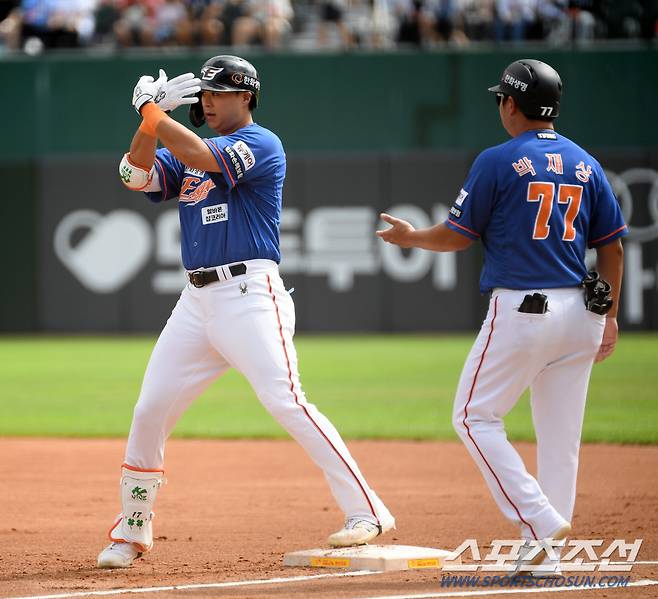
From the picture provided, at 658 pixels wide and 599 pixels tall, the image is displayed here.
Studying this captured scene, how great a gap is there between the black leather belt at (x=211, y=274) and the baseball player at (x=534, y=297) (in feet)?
2.55

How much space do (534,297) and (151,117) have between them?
1.72m

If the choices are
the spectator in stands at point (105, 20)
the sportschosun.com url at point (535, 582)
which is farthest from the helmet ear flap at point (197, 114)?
the spectator in stands at point (105, 20)

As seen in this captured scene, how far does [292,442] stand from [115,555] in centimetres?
454

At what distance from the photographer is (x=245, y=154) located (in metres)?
5.04

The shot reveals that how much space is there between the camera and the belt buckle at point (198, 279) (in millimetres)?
5141

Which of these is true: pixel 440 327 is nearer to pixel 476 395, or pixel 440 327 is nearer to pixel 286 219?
pixel 286 219

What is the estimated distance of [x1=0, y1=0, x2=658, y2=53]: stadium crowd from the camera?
1934cm

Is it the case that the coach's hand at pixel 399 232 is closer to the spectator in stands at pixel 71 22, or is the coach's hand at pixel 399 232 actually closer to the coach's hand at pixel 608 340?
the coach's hand at pixel 608 340

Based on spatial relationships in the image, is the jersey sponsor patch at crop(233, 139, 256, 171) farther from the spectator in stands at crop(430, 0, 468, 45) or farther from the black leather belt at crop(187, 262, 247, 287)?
the spectator in stands at crop(430, 0, 468, 45)

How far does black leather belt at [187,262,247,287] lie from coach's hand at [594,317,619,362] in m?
1.52

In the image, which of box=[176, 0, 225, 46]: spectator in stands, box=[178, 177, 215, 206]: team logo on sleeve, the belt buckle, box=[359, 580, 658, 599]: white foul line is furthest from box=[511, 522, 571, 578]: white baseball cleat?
box=[176, 0, 225, 46]: spectator in stands

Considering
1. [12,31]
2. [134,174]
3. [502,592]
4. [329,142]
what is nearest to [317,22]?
[329,142]

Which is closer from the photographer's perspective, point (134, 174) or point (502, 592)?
point (502, 592)

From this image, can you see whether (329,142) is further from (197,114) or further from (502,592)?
(502,592)
